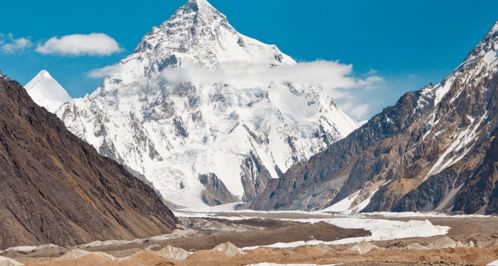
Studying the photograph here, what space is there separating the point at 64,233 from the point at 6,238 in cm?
1838

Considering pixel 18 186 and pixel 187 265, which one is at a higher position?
pixel 18 186

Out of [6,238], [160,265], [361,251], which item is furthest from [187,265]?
[6,238]

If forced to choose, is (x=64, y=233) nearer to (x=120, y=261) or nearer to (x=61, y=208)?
(x=61, y=208)

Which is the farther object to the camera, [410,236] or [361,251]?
[410,236]

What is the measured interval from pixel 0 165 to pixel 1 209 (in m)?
18.0

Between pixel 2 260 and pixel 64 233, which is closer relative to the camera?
pixel 2 260

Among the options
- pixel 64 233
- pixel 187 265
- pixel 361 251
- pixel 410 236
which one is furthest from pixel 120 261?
pixel 410 236

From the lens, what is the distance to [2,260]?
103 meters

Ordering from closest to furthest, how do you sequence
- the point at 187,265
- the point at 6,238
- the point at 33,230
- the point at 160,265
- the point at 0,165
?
the point at 160,265, the point at 187,265, the point at 6,238, the point at 33,230, the point at 0,165

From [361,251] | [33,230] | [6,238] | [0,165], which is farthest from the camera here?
[0,165]

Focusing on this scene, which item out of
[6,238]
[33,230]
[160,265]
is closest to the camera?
[160,265]

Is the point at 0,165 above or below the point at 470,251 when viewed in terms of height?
above

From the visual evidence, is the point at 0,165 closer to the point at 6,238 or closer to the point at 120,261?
the point at 6,238

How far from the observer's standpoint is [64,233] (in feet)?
618
